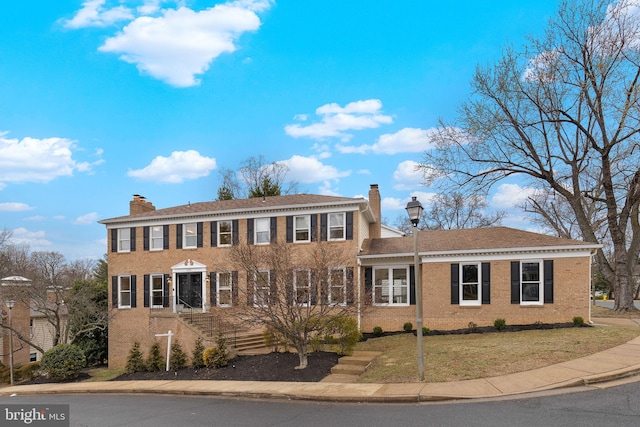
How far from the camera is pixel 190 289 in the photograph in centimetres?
2353

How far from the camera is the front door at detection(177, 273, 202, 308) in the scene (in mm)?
23469

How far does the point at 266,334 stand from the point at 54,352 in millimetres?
9845

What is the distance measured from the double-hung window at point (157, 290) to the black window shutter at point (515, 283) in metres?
17.6

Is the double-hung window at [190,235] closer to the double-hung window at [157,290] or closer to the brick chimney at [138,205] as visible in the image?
the double-hung window at [157,290]

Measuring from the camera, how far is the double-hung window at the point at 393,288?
67.2 feet

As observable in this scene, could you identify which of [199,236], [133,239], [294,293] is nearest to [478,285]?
[294,293]

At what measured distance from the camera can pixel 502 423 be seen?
7.25 m

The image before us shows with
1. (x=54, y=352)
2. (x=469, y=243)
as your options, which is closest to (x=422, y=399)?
(x=469, y=243)

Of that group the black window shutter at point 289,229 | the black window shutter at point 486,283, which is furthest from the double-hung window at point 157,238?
the black window shutter at point 486,283

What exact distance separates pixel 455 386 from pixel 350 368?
12.3ft

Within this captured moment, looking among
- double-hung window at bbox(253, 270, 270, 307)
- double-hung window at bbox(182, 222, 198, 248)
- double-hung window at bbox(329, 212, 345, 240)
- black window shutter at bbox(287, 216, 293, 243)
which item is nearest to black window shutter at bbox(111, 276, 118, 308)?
double-hung window at bbox(182, 222, 198, 248)

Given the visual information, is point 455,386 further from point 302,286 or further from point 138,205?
point 138,205

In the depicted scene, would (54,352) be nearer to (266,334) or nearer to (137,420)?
(266,334)

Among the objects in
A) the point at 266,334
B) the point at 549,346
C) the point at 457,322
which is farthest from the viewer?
the point at 457,322
